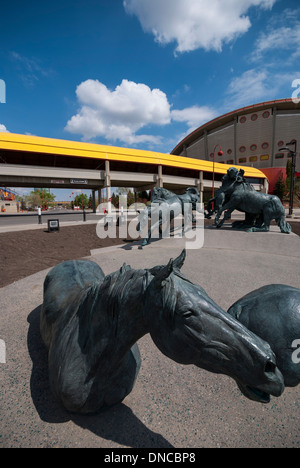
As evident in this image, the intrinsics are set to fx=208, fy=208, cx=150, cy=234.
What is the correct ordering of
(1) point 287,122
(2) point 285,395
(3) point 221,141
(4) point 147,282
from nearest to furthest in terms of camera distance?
(4) point 147,282 → (2) point 285,395 → (1) point 287,122 → (3) point 221,141

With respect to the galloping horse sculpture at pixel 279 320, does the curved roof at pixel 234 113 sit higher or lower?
higher

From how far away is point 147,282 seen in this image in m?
1.02

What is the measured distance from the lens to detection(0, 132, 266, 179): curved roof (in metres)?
20.4

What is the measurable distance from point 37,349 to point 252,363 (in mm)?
2256

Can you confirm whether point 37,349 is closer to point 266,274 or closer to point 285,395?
point 285,395

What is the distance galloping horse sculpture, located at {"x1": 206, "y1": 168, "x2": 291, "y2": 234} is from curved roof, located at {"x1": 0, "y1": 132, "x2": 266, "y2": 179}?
794 inches

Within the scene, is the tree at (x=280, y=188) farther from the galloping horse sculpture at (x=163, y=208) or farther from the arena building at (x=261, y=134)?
the galloping horse sculpture at (x=163, y=208)

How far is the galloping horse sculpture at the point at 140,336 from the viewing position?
2.99 ft

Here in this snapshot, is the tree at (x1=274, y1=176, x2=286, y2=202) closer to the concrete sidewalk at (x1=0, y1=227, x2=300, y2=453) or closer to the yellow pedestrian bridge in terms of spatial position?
the yellow pedestrian bridge

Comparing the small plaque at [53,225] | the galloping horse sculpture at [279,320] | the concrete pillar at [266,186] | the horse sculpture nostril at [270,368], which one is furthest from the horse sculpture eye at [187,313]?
the concrete pillar at [266,186]

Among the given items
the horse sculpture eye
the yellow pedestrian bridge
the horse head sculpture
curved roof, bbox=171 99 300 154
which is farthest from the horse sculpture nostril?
curved roof, bbox=171 99 300 154

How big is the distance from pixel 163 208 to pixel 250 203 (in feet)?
10.6

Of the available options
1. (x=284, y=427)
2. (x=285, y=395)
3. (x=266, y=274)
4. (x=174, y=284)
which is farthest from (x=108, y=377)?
(x=266, y=274)

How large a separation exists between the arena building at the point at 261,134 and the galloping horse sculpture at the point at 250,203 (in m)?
38.6
